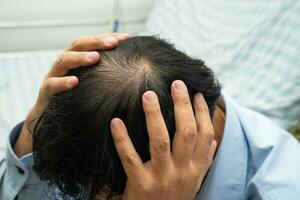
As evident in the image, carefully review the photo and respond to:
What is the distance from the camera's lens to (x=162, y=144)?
0.60 metres

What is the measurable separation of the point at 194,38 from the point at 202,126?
3.34ft

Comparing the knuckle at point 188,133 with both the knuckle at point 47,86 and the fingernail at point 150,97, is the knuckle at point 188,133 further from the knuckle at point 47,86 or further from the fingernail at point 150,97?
the knuckle at point 47,86

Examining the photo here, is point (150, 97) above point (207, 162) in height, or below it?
above

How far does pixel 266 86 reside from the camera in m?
1.26

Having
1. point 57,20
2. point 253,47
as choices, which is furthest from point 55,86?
point 57,20

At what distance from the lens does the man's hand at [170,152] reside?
0.58 m

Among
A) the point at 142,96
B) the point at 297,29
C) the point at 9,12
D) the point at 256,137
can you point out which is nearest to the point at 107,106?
the point at 142,96

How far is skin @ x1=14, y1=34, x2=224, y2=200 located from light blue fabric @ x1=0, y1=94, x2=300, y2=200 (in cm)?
6

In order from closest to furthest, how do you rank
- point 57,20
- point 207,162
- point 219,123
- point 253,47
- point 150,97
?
point 150,97
point 207,162
point 219,123
point 253,47
point 57,20

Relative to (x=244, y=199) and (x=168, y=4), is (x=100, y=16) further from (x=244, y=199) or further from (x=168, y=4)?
(x=244, y=199)

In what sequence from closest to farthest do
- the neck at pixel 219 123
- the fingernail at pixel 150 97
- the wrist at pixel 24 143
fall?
the fingernail at pixel 150 97 < the neck at pixel 219 123 < the wrist at pixel 24 143

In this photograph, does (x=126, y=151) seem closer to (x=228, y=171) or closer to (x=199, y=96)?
(x=199, y=96)

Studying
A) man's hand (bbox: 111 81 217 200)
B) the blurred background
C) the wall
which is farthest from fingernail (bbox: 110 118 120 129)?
the wall

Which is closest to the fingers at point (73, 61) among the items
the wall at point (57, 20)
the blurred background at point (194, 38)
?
the blurred background at point (194, 38)
